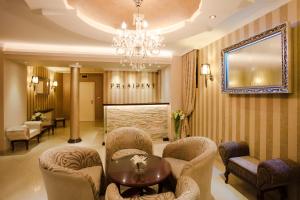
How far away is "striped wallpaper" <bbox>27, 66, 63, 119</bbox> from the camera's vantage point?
598 centimetres

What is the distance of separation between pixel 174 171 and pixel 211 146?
23.5 inches

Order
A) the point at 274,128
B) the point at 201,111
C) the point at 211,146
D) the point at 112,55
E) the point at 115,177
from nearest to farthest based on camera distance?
the point at 115,177
the point at 211,146
the point at 274,128
the point at 201,111
the point at 112,55

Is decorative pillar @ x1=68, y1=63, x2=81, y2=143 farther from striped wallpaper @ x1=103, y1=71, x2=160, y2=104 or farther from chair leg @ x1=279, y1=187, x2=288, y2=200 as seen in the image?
chair leg @ x1=279, y1=187, x2=288, y2=200

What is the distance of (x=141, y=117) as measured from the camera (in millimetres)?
5434

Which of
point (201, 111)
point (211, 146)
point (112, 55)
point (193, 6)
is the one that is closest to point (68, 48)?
point (112, 55)

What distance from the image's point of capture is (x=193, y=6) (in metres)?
2.54

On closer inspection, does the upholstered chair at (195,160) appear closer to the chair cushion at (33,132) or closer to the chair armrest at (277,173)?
the chair armrest at (277,173)

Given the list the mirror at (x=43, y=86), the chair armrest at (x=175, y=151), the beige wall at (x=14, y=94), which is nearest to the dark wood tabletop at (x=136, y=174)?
the chair armrest at (x=175, y=151)

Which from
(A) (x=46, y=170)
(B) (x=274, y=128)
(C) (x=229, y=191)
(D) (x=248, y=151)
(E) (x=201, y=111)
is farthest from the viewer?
(E) (x=201, y=111)

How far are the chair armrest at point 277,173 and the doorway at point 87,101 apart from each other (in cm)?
867

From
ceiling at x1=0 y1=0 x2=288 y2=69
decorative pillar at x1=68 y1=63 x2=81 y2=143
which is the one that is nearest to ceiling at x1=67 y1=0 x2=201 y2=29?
ceiling at x1=0 y1=0 x2=288 y2=69

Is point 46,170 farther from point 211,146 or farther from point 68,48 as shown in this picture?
point 68,48

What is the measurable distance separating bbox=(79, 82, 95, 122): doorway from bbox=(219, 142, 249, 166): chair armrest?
7938 mm

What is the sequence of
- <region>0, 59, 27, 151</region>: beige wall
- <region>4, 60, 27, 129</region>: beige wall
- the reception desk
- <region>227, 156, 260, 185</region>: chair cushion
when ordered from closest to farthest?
<region>227, 156, 260, 185</region>: chair cushion
<region>0, 59, 27, 151</region>: beige wall
<region>4, 60, 27, 129</region>: beige wall
the reception desk
